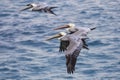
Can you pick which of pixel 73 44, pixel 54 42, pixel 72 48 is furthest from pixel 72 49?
pixel 54 42

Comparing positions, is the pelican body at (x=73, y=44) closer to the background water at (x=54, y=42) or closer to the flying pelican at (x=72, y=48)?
the flying pelican at (x=72, y=48)

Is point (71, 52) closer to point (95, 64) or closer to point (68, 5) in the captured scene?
point (95, 64)

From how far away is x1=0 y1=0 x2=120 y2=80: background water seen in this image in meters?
26.9

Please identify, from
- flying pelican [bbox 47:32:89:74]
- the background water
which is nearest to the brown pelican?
flying pelican [bbox 47:32:89:74]

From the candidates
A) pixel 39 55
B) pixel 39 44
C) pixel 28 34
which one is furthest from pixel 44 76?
pixel 28 34

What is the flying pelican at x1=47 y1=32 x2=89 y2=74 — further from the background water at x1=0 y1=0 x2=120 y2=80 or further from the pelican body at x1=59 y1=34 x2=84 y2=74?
the background water at x1=0 y1=0 x2=120 y2=80

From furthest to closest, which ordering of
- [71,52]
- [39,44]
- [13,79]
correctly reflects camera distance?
[39,44]
[13,79]
[71,52]

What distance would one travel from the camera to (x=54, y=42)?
104 feet

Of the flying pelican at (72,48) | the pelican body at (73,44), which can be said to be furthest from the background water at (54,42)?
the flying pelican at (72,48)

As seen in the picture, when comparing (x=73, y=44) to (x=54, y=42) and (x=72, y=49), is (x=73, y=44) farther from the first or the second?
(x=54, y=42)

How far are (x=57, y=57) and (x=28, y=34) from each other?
528cm

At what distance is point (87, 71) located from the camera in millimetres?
26875

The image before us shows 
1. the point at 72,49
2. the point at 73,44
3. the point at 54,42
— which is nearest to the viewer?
the point at 72,49

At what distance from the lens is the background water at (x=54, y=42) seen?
2692cm
